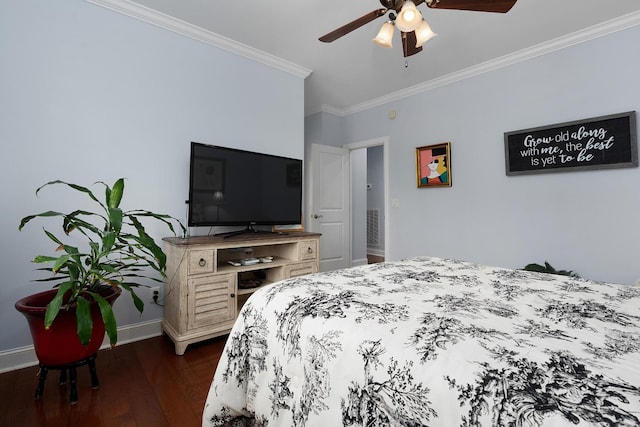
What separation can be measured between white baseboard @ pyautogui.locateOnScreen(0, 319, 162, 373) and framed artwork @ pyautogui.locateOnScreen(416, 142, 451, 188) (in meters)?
3.11

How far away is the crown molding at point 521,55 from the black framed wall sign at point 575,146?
709 millimetres

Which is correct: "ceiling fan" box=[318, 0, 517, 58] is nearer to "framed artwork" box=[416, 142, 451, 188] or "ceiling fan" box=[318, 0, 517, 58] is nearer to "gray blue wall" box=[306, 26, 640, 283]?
"gray blue wall" box=[306, 26, 640, 283]

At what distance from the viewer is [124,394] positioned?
161cm

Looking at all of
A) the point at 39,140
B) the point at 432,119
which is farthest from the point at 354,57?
the point at 39,140

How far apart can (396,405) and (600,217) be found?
9.52 ft

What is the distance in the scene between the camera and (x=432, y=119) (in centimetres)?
362

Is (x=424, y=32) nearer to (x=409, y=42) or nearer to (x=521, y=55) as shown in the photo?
(x=409, y=42)

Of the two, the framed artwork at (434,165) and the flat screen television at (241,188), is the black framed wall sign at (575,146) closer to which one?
the framed artwork at (434,165)

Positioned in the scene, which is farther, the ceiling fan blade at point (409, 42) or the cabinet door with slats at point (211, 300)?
the cabinet door with slats at point (211, 300)

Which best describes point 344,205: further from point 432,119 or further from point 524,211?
point 524,211

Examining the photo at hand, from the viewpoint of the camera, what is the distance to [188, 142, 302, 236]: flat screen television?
232 centimetres

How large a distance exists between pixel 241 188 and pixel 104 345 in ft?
4.89

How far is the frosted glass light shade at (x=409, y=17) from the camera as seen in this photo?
60.6 inches

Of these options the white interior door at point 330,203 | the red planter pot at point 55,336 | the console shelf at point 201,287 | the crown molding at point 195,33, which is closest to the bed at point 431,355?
the red planter pot at point 55,336
